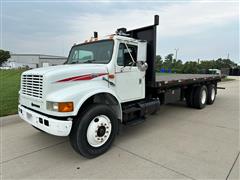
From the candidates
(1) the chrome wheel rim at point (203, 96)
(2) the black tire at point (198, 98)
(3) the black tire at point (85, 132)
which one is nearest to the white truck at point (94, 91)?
(3) the black tire at point (85, 132)

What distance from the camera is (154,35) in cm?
419

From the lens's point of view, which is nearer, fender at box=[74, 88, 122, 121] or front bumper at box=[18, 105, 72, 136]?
front bumper at box=[18, 105, 72, 136]

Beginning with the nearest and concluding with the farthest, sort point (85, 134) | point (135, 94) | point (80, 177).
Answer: point (80, 177)
point (85, 134)
point (135, 94)

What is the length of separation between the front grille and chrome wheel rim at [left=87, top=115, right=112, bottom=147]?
3.35 feet

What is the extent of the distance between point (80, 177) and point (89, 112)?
38.9 inches

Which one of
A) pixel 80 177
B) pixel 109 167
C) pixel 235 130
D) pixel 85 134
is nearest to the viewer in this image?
pixel 80 177

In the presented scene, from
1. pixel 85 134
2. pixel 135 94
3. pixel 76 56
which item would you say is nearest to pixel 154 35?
pixel 135 94

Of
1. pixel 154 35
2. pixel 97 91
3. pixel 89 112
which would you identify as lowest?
pixel 89 112

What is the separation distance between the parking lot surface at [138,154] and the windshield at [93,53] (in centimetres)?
180

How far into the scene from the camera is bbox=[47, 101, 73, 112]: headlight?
268 centimetres

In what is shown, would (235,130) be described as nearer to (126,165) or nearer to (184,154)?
(184,154)

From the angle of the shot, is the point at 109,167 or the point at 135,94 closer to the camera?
the point at 109,167

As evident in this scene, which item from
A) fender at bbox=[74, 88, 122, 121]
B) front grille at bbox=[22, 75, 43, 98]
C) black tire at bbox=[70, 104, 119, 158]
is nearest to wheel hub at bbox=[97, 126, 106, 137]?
black tire at bbox=[70, 104, 119, 158]

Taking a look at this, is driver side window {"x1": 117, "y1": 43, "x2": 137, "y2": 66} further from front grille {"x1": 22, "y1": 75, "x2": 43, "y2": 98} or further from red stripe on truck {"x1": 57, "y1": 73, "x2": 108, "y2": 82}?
front grille {"x1": 22, "y1": 75, "x2": 43, "y2": 98}
